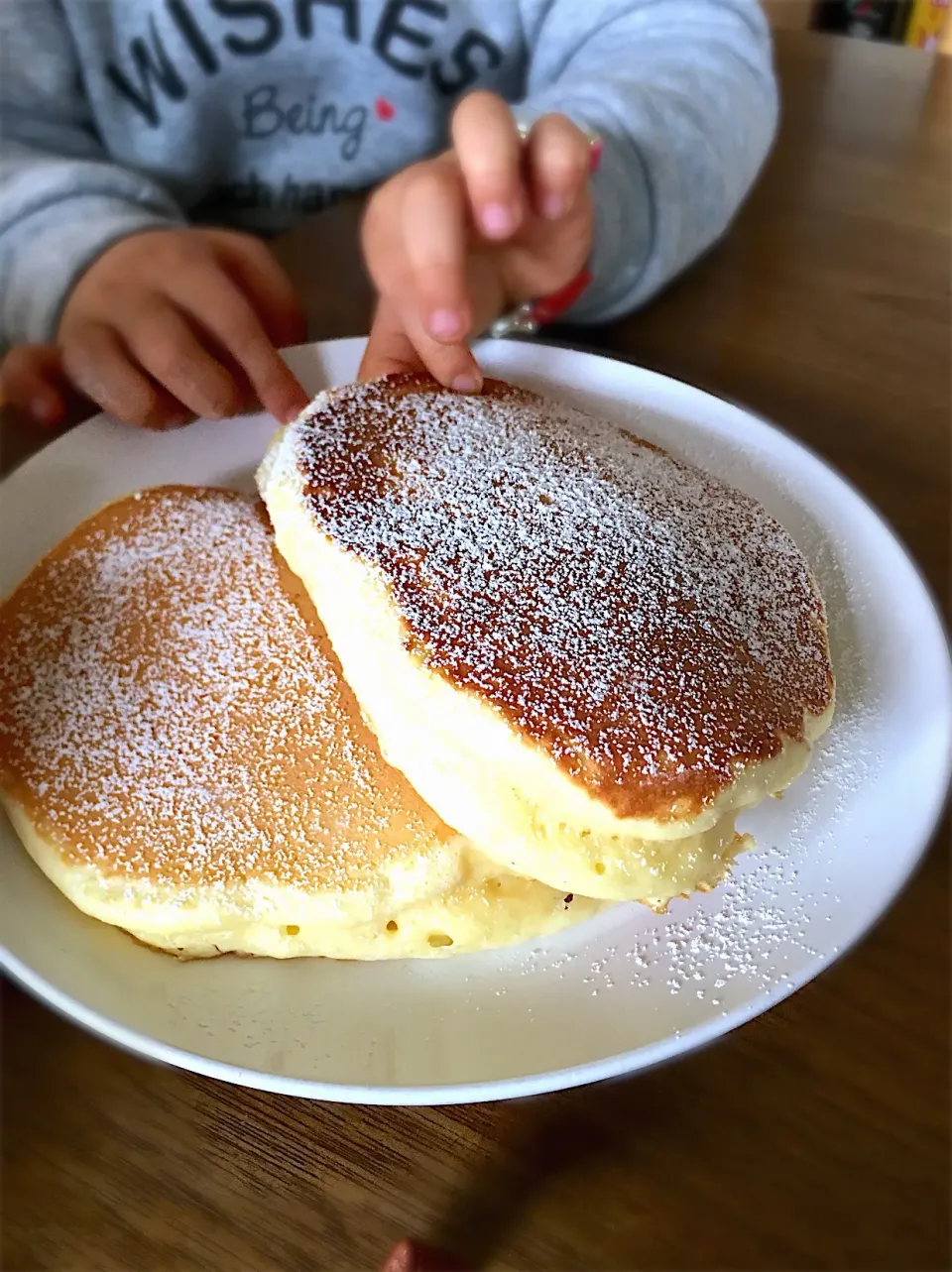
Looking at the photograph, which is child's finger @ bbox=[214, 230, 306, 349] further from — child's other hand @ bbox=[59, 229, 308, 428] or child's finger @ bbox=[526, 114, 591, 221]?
child's finger @ bbox=[526, 114, 591, 221]

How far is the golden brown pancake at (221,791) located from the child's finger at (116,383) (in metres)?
0.16

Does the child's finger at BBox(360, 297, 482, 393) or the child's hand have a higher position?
the child's hand

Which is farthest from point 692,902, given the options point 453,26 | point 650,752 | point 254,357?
point 453,26

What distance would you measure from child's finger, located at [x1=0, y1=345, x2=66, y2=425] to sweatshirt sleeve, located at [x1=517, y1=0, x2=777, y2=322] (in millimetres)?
441

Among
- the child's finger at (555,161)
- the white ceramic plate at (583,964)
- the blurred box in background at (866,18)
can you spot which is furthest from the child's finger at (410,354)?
the blurred box in background at (866,18)

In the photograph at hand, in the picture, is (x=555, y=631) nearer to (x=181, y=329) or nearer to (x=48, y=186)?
(x=181, y=329)

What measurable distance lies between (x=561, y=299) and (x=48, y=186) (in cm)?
46

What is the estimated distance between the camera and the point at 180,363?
2.13ft

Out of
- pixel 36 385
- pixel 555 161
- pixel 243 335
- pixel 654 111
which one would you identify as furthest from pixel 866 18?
pixel 36 385

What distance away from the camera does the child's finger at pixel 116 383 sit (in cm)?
63

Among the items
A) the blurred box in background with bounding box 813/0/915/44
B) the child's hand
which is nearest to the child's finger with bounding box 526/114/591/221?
the child's hand

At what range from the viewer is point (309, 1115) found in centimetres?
42

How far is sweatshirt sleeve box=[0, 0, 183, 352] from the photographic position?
774mm

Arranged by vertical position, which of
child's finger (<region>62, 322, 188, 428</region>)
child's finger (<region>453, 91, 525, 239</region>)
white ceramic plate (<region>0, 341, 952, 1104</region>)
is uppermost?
child's finger (<region>453, 91, 525, 239</region>)
